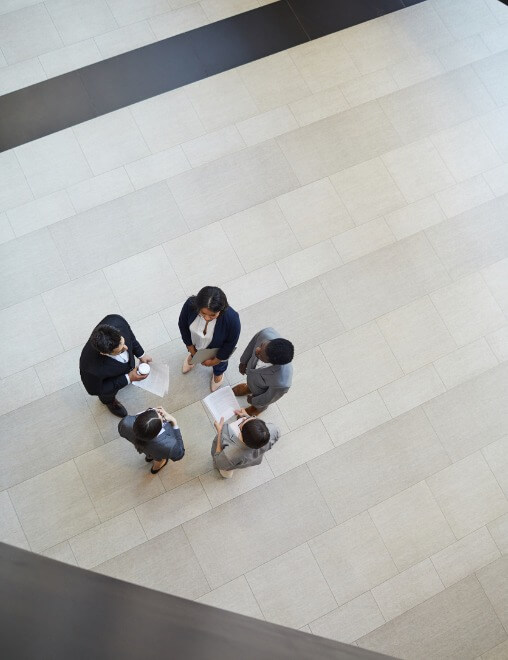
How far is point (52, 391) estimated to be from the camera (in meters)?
5.09

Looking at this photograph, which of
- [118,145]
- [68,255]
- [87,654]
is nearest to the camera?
[87,654]

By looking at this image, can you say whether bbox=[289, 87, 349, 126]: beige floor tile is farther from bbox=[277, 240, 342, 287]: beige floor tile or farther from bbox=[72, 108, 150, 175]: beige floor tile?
bbox=[72, 108, 150, 175]: beige floor tile

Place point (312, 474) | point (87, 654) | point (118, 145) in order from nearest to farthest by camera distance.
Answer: point (87, 654) < point (312, 474) < point (118, 145)

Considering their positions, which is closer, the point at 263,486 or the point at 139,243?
the point at 263,486

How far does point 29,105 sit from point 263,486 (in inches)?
172

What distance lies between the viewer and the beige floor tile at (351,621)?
467 centimetres

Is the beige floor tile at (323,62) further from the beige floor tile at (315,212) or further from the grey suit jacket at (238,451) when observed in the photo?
the grey suit jacket at (238,451)

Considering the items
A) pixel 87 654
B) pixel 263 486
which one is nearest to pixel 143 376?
pixel 263 486

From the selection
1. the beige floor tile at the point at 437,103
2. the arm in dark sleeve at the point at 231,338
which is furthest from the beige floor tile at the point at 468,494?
the beige floor tile at the point at 437,103

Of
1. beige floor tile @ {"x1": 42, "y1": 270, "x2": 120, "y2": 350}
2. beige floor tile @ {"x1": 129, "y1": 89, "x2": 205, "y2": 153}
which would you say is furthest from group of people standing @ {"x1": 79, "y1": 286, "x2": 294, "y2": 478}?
beige floor tile @ {"x1": 129, "y1": 89, "x2": 205, "y2": 153}

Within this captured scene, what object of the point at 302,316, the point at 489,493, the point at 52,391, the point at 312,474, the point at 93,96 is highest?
the point at 93,96

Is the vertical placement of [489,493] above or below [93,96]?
below

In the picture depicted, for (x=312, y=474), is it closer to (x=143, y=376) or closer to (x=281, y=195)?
(x=143, y=376)

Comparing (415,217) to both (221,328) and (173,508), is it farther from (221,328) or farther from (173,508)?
(173,508)
